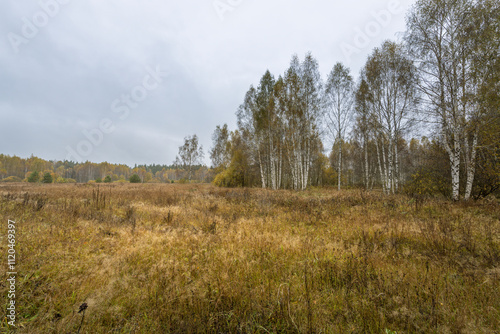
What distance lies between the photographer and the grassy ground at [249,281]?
202cm

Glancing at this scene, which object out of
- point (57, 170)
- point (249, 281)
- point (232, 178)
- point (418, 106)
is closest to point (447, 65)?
point (418, 106)

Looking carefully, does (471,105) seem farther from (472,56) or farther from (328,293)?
(328,293)

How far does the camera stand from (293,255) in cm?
373

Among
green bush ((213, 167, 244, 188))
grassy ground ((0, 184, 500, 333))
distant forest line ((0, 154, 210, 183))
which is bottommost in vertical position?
grassy ground ((0, 184, 500, 333))

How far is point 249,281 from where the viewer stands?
2.81m

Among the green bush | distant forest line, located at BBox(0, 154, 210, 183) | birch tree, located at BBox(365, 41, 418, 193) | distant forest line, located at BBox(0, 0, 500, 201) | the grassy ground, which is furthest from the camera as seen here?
distant forest line, located at BBox(0, 154, 210, 183)

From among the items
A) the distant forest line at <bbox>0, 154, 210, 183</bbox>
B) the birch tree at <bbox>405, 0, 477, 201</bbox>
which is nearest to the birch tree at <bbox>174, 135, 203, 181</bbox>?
the distant forest line at <bbox>0, 154, 210, 183</bbox>

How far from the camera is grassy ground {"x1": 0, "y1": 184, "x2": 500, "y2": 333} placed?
2.02 meters

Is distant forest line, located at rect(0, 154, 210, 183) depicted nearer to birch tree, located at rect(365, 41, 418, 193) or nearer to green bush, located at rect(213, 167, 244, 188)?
green bush, located at rect(213, 167, 244, 188)

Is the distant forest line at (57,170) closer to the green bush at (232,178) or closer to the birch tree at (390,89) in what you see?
the green bush at (232,178)

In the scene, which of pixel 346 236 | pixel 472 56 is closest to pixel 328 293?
pixel 346 236

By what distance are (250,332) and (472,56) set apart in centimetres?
1495

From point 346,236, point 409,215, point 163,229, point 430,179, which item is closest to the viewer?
point 346,236

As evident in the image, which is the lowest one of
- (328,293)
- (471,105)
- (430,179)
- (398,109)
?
(328,293)
